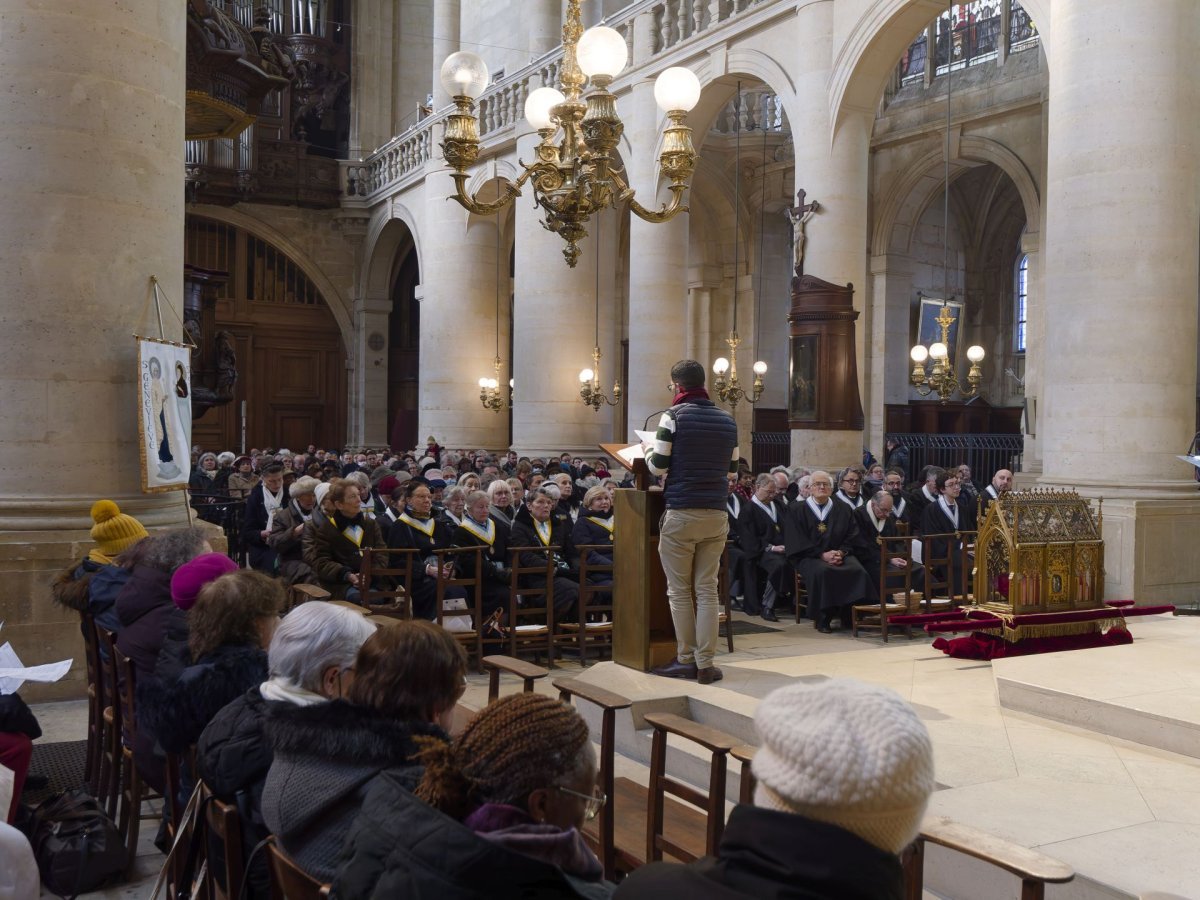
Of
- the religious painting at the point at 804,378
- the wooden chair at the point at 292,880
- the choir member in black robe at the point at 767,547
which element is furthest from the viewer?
the religious painting at the point at 804,378

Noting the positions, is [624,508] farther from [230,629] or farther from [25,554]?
[25,554]

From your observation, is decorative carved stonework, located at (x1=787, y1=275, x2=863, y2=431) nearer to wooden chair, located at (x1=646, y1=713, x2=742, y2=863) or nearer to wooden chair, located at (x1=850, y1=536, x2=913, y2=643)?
wooden chair, located at (x1=850, y1=536, x2=913, y2=643)

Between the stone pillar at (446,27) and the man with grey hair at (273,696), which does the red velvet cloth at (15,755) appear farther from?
the stone pillar at (446,27)

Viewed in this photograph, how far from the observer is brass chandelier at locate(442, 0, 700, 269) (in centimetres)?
Answer: 633

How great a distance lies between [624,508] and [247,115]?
264 inches

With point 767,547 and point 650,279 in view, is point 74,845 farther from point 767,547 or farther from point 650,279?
point 650,279

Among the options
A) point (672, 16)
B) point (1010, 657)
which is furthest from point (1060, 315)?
point (672, 16)

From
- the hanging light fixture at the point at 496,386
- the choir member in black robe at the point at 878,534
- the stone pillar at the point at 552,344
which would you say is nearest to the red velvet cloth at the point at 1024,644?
the choir member in black robe at the point at 878,534

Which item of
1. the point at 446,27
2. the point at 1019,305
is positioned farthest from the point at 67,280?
the point at 1019,305

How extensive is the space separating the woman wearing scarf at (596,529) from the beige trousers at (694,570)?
2.76 metres

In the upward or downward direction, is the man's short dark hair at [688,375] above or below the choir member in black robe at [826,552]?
above

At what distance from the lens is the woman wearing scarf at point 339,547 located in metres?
7.35

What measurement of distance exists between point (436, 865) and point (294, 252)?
85.2ft

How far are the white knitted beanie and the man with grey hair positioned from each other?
4.78 ft
